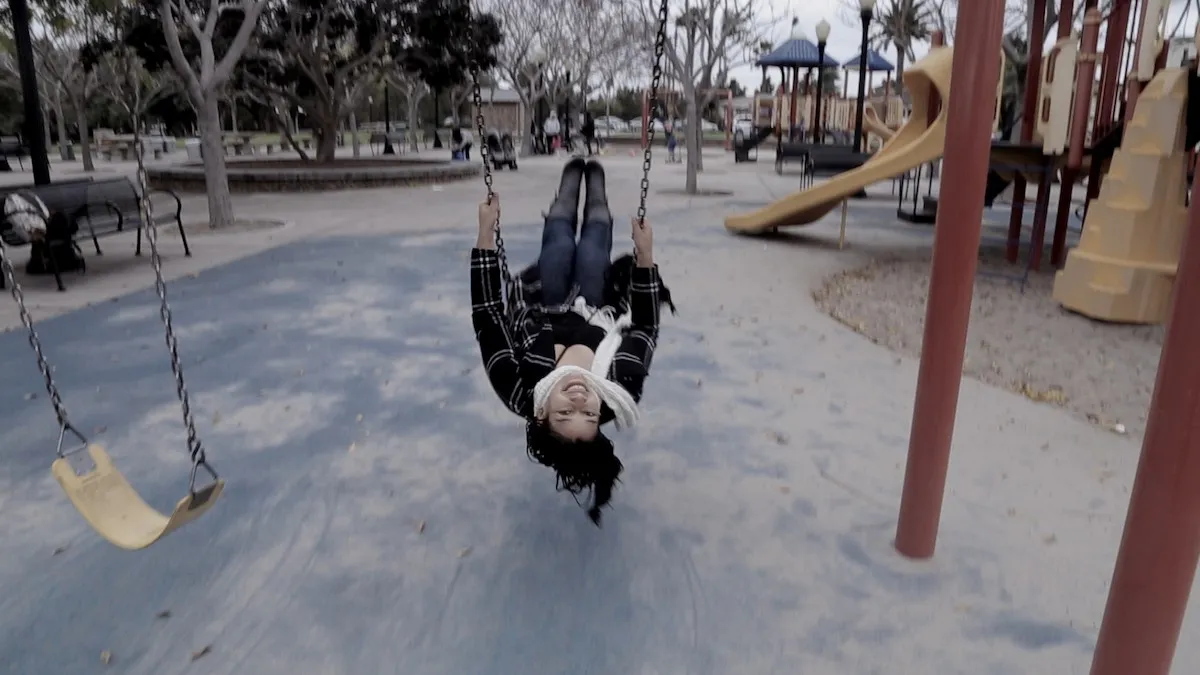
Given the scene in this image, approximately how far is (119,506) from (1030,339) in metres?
5.26

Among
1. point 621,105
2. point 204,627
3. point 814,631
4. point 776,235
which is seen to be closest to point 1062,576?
point 814,631

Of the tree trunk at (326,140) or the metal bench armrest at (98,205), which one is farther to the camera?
the tree trunk at (326,140)

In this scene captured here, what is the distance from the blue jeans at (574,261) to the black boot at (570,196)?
10 centimetres

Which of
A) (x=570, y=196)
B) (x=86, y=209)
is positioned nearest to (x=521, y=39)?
(x=86, y=209)

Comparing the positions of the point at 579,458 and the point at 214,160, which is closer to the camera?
the point at 579,458

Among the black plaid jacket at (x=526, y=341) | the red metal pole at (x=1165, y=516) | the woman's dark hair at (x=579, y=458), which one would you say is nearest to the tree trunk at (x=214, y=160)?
the black plaid jacket at (x=526, y=341)

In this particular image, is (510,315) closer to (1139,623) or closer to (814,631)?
(814,631)

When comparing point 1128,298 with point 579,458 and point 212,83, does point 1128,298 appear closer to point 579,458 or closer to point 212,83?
point 579,458

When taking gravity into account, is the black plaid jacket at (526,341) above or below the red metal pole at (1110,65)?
below

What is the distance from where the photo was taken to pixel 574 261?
3.47 m

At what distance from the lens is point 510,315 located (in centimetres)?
313

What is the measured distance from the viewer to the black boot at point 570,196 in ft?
12.2

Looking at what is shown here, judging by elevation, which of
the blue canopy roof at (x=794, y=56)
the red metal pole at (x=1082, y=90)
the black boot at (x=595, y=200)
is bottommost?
the black boot at (x=595, y=200)

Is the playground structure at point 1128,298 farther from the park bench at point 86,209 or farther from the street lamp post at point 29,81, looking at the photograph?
the street lamp post at point 29,81
